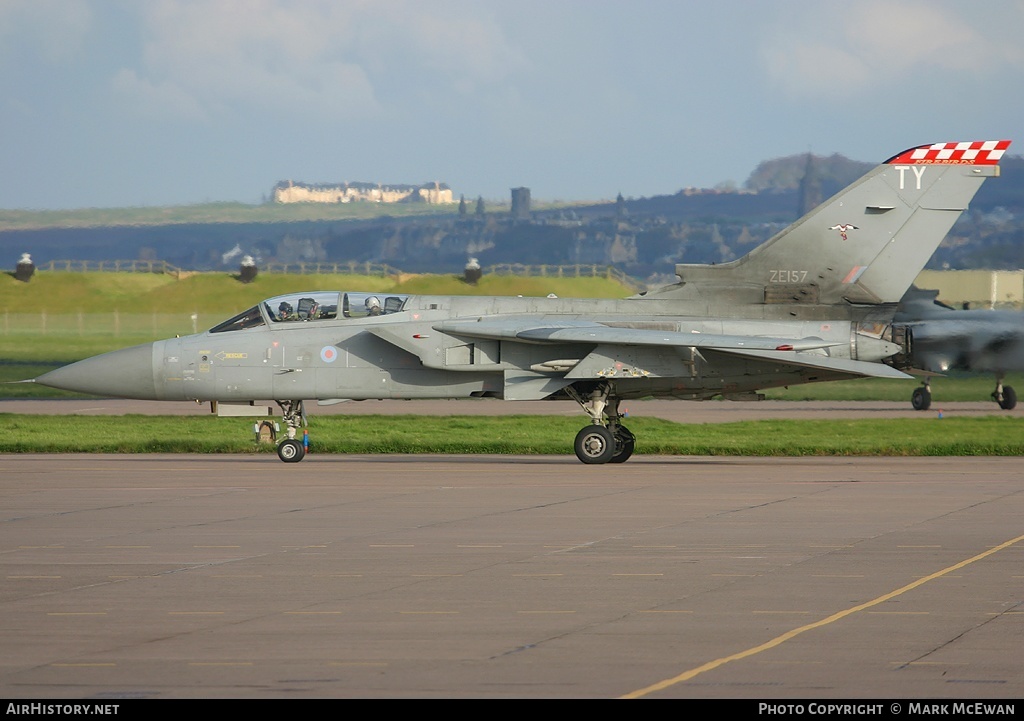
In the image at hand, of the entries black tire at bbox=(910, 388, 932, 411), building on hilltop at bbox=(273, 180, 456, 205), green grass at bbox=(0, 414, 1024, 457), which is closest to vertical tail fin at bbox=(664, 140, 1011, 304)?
green grass at bbox=(0, 414, 1024, 457)

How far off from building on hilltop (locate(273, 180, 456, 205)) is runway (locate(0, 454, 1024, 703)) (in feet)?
310

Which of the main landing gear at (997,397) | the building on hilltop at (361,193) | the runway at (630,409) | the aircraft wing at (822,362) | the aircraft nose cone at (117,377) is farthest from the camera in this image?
the building on hilltop at (361,193)

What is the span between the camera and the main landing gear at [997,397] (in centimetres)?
3459

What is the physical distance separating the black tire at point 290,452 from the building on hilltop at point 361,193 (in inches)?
3496

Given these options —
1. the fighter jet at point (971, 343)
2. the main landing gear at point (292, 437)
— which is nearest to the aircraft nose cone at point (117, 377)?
the main landing gear at point (292, 437)

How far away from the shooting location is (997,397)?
34.8 meters

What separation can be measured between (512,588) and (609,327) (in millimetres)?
11201

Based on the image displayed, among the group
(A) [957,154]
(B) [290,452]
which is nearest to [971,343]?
(A) [957,154]

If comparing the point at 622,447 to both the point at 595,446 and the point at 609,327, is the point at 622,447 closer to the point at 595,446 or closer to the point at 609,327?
the point at 595,446

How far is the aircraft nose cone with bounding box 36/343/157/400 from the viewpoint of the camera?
882 inches

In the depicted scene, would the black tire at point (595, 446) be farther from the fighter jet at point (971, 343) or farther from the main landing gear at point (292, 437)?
the fighter jet at point (971, 343)

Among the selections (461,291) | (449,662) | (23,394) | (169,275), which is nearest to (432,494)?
(449,662)

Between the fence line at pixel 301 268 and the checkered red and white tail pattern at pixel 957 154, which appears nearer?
the checkered red and white tail pattern at pixel 957 154

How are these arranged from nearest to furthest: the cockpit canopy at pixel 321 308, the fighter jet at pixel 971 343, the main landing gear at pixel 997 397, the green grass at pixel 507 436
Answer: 1. the cockpit canopy at pixel 321 308
2. the green grass at pixel 507 436
3. the fighter jet at pixel 971 343
4. the main landing gear at pixel 997 397
